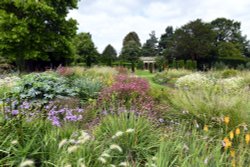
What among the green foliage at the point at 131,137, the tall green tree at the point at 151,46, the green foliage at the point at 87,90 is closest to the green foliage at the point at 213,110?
the green foliage at the point at 131,137

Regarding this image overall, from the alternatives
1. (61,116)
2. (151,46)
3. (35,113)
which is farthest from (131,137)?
(151,46)

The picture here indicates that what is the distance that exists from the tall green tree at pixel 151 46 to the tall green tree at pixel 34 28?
5023 cm

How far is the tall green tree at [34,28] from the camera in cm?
1488

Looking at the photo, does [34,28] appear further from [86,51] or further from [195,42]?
[195,42]

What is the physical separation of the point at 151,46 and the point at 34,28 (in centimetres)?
5715

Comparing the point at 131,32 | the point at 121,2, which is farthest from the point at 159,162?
the point at 131,32

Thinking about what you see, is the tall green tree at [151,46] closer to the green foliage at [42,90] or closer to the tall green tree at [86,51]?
the tall green tree at [86,51]

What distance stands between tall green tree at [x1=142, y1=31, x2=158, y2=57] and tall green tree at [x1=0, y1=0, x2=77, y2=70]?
165ft

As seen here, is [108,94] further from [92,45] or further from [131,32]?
[131,32]

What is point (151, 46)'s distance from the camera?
7144 centimetres

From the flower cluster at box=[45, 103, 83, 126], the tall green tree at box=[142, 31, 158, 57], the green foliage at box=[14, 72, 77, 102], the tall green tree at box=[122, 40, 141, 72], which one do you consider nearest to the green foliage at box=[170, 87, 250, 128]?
the flower cluster at box=[45, 103, 83, 126]

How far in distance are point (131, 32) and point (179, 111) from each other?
6190 centimetres

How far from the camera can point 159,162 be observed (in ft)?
7.54

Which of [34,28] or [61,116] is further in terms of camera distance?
[34,28]
